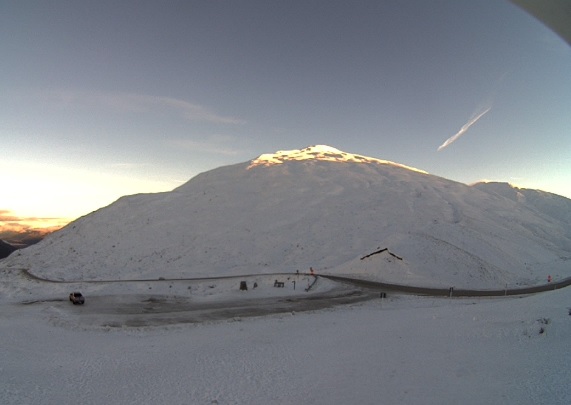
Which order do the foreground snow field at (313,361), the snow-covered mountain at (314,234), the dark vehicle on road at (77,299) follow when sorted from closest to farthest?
the foreground snow field at (313,361) < the dark vehicle on road at (77,299) < the snow-covered mountain at (314,234)

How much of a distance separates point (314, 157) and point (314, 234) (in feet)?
181

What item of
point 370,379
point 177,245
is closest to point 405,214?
point 177,245

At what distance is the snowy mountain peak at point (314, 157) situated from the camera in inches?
4375

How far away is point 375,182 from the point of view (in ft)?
299

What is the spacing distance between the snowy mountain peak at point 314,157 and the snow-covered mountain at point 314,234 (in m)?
9.13

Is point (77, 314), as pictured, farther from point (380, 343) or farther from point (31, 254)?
point (31, 254)

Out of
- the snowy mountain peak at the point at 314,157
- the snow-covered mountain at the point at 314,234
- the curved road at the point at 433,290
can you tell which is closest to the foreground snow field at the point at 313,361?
the curved road at the point at 433,290

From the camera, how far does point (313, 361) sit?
14062 millimetres

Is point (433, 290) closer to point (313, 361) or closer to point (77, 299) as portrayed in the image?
point (313, 361)

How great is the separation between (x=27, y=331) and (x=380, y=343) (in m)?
18.7

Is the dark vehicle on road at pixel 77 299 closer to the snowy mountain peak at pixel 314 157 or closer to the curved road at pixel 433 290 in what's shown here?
the curved road at pixel 433 290

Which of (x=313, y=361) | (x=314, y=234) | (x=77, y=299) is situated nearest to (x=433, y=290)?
(x=313, y=361)

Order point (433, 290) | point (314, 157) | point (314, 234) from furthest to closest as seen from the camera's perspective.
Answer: point (314, 157), point (314, 234), point (433, 290)

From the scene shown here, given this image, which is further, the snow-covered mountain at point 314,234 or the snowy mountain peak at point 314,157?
the snowy mountain peak at point 314,157
